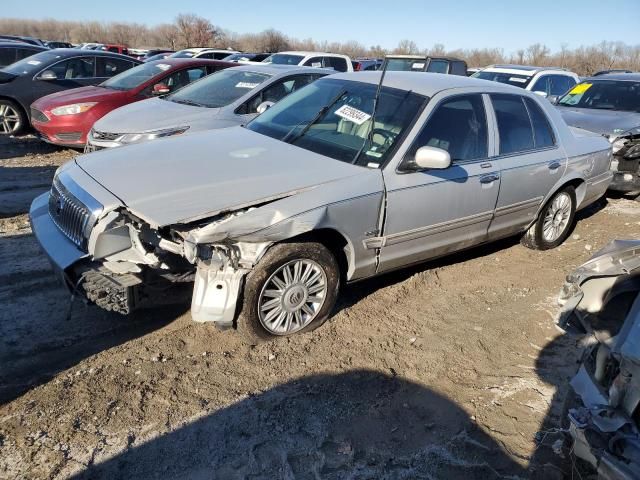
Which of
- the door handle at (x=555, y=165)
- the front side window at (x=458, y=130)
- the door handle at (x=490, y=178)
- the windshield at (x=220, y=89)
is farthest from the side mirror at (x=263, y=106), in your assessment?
the door handle at (x=555, y=165)

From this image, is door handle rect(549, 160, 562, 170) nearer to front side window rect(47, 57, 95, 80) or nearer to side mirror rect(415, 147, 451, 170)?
side mirror rect(415, 147, 451, 170)

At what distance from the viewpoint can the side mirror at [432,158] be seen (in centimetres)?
384

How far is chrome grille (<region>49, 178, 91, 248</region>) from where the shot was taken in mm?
3439

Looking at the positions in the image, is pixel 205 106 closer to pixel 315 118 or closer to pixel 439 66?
pixel 315 118

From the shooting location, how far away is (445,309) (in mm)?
4520

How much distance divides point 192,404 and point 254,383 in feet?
1.35

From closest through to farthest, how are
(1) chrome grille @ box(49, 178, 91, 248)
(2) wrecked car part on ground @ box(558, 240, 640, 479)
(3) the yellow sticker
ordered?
(2) wrecked car part on ground @ box(558, 240, 640, 479), (1) chrome grille @ box(49, 178, 91, 248), (3) the yellow sticker

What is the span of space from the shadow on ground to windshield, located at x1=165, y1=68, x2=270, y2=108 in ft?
16.8

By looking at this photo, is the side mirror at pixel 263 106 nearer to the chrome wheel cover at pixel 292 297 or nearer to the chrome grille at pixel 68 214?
the chrome grille at pixel 68 214

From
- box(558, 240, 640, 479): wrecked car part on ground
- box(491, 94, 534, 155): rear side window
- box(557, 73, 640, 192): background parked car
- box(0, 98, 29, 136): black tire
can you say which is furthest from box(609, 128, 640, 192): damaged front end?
box(0, 98, 29, 136): black tire

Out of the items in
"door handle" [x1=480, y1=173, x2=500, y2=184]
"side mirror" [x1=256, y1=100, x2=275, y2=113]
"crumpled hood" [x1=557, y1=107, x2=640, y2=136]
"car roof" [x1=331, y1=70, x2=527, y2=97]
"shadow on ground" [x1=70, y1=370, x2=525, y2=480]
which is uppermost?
"car roof" [x1=331, y1=70, x2=527, y2=97]

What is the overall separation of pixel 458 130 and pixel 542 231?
6.42ft

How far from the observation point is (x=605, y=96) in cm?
913

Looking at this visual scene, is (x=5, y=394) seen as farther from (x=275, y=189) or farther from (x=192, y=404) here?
(x=275, y=189)
